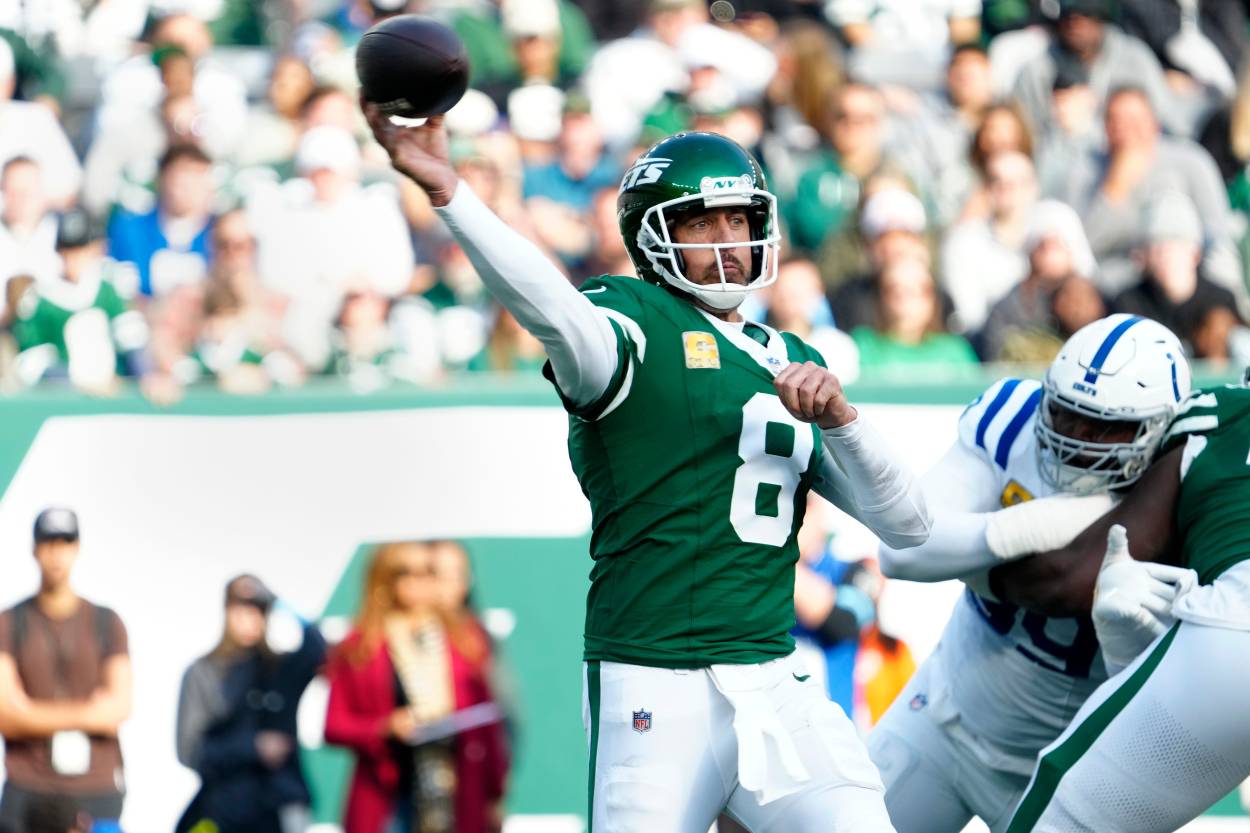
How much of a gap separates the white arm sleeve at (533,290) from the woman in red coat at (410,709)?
2.79 meters

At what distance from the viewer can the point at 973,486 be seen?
14.2 ft

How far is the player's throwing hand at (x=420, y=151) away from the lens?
10.0ft

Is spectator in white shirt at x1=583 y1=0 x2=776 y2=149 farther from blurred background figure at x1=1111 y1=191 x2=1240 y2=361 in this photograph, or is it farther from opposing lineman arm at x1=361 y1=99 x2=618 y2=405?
opposing lineman arm at x1=361 y1=99 x2=618 y2=405

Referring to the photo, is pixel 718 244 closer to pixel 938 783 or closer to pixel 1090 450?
pixel 1090 450

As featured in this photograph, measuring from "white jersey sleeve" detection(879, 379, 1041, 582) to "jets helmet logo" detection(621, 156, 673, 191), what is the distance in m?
0.99

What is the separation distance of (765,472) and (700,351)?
270 millimetres

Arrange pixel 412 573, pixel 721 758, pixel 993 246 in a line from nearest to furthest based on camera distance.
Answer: pixel 721 758 → pixel 412 573 → pixel 993 246

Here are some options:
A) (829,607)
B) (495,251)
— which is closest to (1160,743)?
(495,251)

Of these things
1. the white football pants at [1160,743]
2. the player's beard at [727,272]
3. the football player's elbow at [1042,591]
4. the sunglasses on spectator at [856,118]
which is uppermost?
the sunglasses on spectator at [856,118]

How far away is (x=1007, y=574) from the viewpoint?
13.6ft

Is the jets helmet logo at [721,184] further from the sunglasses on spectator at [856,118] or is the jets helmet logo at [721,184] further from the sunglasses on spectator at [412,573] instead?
the sunglasses on spectator at [856,118]

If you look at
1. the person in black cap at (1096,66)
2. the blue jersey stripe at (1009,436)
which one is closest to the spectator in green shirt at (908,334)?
the person in black cap at (1096,66)

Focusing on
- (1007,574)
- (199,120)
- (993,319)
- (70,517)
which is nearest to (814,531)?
(993,319)

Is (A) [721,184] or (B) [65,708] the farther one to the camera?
(B) [65,708]
